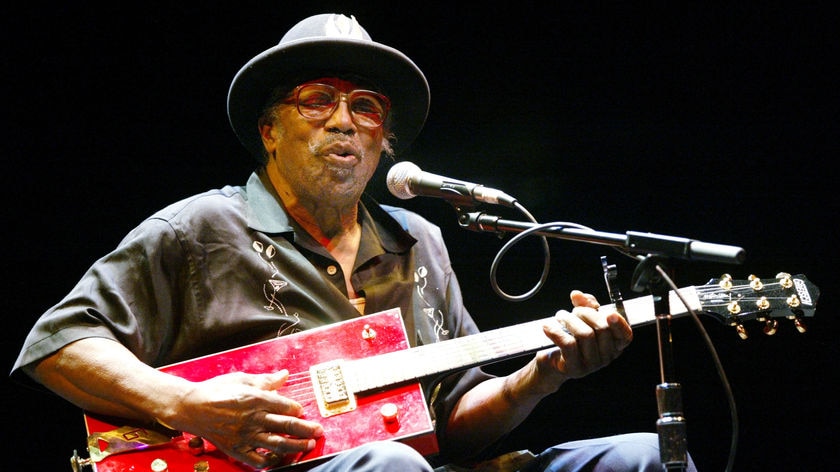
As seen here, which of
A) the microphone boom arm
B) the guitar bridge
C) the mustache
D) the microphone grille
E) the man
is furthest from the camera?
the mustache

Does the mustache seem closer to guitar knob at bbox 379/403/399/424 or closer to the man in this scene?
the man

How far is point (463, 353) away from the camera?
2.55 meters

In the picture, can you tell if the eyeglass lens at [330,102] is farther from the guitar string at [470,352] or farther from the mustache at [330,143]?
the guitar string at [470,352]

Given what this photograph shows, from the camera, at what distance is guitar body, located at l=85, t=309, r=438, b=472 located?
2.30m

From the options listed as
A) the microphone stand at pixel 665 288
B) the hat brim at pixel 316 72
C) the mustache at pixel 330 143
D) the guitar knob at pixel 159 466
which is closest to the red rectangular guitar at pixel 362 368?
the guitar knob at pixel 159 466

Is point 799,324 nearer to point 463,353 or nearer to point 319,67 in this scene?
point 463,353

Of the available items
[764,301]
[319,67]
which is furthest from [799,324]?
[319,67]

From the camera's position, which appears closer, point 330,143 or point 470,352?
point 470,352

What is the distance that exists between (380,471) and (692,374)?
2135 mm

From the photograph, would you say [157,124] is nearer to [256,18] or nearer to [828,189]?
[256,18]

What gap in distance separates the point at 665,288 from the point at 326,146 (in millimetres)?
1375

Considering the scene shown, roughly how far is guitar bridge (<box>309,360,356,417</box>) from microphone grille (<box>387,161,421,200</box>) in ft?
1.82

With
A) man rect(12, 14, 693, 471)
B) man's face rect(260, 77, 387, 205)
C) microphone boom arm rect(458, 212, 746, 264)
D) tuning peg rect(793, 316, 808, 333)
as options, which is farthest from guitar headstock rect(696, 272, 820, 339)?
man's face rect(260, 77, 387, 205)

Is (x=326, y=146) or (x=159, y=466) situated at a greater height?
(x=326, y=146)
